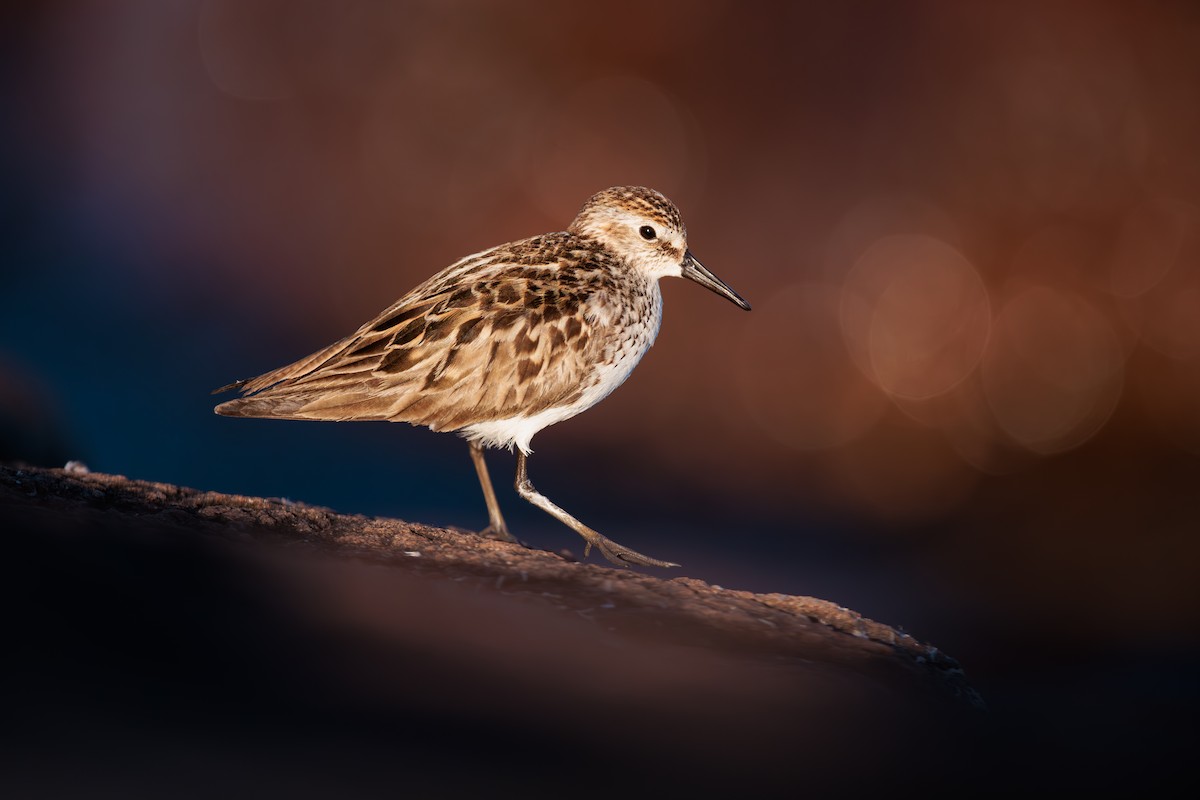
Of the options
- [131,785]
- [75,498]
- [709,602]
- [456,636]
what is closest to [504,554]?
[709,602]

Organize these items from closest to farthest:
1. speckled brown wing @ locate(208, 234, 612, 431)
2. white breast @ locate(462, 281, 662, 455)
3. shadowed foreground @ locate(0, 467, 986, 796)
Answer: shadowed foreground @ locate(0, 467, 986, 796)
speckled brown wing @ locate(208, 234, 612, 431)
white breast @ locate(462, 281, 662, 455)

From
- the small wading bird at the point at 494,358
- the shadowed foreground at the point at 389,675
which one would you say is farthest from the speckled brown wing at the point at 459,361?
the shadowed foreground at the point at 389,675

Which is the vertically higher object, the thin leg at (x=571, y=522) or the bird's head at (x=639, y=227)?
the bird's head at (x=639, y=227)

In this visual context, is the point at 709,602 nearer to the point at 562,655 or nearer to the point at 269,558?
the point at 562,655

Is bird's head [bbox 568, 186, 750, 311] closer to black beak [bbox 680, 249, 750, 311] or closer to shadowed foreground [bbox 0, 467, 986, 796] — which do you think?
black beak [bbox 680, 249, 750, 311]

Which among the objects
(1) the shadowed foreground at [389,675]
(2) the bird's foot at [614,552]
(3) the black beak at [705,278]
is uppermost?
(3) the black beak at [705,278]

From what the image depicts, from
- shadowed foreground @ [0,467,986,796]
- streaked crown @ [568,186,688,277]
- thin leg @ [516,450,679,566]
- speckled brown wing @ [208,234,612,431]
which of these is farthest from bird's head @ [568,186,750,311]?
shadowed foreground @ [0,467,986,796]

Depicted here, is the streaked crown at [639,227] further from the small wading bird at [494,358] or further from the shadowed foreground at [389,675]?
the shadowed foreground at [389,675]

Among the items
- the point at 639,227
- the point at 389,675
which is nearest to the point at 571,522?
the point at 639,227
